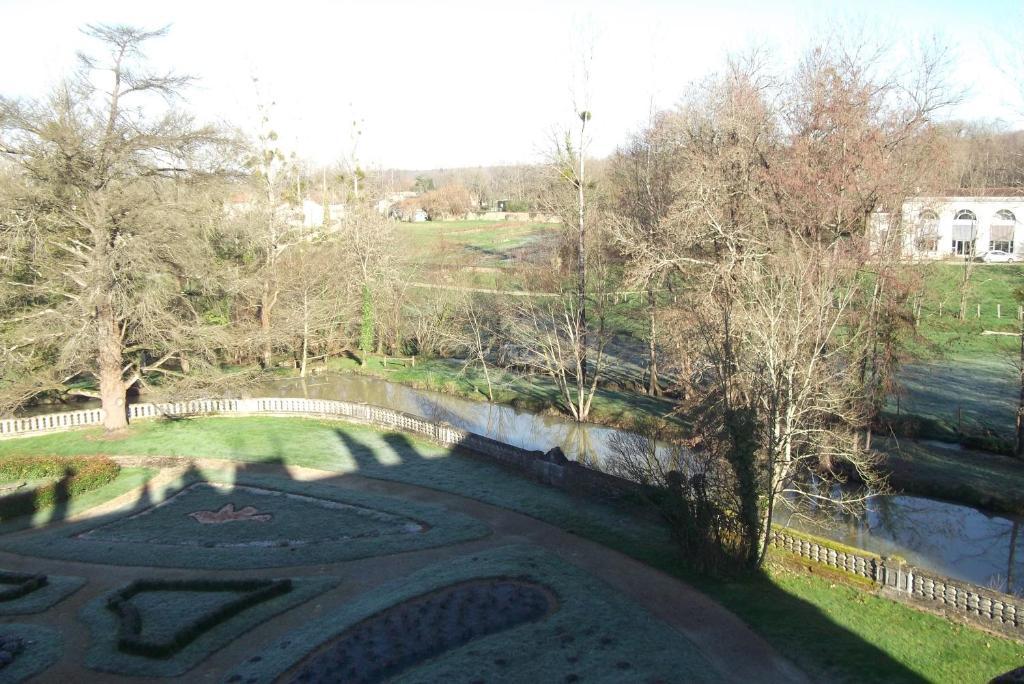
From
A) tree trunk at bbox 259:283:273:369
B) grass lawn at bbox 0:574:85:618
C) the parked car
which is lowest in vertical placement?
grass lawn at bbox 0:574:85:618

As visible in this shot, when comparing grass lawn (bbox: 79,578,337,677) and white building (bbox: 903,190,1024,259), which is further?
white building (bbox: 903,190,1024,259)

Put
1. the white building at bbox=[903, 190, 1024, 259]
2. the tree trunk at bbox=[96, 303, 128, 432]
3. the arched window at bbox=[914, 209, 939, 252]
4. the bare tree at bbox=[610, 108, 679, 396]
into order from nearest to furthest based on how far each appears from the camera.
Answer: the tree trunk at bbox=[96, 303, 128, 432] < the arched window at bbox=[914, 209, 939, 252] < the bare tree at bbox=[610, 108, 679, 396] < the white building at bbox=[903, 190, 1024, 259]

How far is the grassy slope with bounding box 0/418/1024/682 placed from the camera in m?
12.2

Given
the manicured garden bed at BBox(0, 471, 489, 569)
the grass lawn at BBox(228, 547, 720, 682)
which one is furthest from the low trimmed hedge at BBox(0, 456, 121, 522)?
the grass lawn at BBox(228, 547, 720, 682)

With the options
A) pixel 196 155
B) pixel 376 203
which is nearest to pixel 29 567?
pixel 196 155

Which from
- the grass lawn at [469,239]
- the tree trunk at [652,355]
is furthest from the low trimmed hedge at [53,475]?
the grass lawn at [469,239]

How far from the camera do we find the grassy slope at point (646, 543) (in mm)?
12227

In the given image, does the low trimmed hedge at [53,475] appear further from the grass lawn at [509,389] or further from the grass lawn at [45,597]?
the grass lawn at [509,389]

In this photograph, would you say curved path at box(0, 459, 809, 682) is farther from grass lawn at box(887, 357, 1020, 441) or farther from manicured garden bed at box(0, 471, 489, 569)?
grass lawn at box(887, 357, 1020, 441)

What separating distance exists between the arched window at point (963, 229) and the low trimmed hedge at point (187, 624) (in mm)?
47034

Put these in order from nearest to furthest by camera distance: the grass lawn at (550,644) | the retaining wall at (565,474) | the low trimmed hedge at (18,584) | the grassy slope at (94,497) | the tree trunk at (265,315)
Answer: the grass lawn at (550,644)
the retaining wall at (565,474)
the low trimmed hedge at (18,584)
the grassy slope at (94,497)
the tree trunk at (265,315)

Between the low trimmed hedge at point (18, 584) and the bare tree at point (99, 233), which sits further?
the bare tree at point (99, 233)

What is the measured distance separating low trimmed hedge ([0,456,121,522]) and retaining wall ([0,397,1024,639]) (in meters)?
5.23

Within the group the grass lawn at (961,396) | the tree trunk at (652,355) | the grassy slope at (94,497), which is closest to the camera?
the grassy slope at (94,497)
